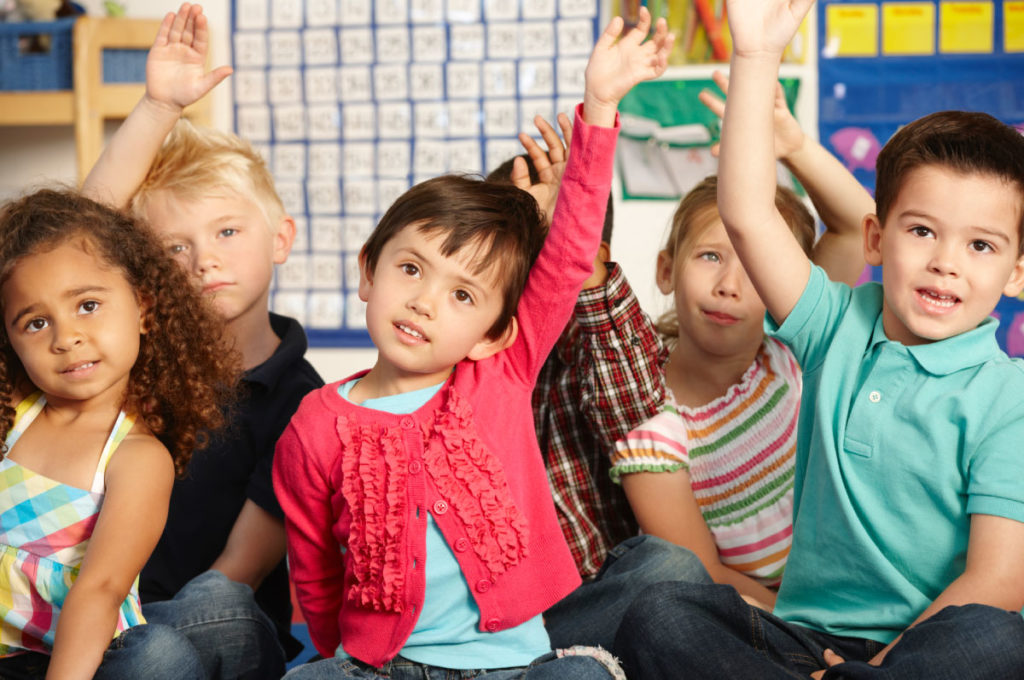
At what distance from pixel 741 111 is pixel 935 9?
82.2 inches

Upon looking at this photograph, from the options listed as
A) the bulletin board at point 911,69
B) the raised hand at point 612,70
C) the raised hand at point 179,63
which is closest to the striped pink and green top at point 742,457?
the raised hand at point 612,70

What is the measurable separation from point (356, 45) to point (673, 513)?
2.18m

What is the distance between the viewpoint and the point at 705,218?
4.58 ft

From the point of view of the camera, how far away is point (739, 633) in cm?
105

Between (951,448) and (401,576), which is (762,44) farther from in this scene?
(401,576)

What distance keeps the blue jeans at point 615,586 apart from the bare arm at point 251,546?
39 centimetres

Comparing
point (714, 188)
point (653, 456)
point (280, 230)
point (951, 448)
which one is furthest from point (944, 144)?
point (280, 230)

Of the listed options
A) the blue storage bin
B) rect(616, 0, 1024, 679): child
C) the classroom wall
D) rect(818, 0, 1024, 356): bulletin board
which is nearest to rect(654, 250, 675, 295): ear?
rect(616, 0, 1024, 679): child

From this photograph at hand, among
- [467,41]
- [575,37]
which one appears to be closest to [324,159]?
[467,41]

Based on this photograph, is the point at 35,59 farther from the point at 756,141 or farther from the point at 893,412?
the point at 893,412

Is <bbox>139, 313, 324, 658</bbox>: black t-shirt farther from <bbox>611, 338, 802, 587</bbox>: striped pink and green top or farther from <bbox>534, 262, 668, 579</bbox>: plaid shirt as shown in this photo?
<bbox>611, 338, 802, 587</bbox>: striped pink and green top

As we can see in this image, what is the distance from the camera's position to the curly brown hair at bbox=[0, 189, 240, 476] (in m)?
1.12

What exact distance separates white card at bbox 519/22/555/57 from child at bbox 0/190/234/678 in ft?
6.65

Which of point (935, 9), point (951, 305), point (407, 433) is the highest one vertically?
point (935, 9)
